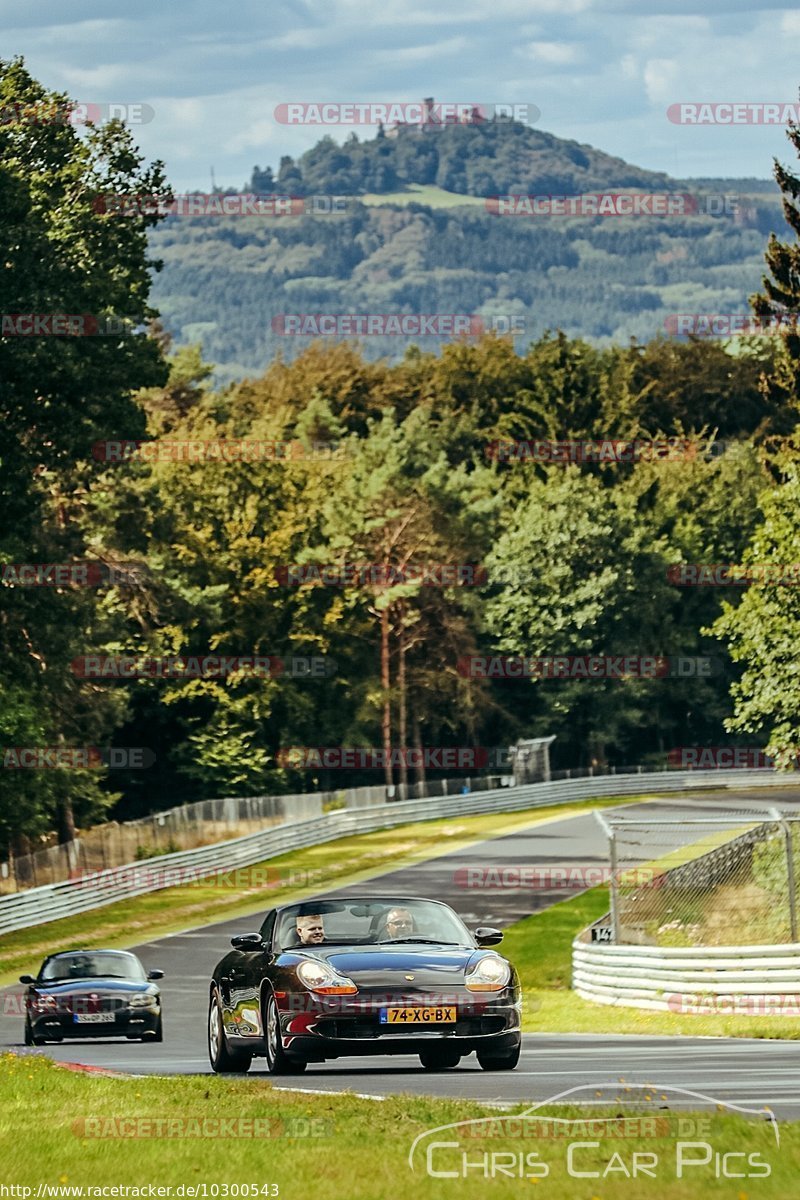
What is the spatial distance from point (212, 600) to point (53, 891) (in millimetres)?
28448

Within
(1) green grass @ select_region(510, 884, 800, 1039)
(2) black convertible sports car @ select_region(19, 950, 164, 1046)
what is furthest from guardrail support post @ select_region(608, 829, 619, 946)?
(2) black convertible sports car @ select_region(19, 950, 164, 1046)

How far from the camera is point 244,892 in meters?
54.1

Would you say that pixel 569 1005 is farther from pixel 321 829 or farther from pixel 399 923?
pixel 321 829

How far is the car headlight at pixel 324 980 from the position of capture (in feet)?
48.3

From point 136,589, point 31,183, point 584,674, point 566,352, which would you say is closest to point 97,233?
point 31,183

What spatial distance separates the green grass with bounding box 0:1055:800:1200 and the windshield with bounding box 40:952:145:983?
1137 cm

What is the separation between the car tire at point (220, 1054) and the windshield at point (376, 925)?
4.22ft

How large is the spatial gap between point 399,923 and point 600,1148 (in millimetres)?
6448

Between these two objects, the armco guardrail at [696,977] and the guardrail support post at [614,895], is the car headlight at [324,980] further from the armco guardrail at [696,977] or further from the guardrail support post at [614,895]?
the guardrail support post at [614,895]

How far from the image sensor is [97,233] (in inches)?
1854

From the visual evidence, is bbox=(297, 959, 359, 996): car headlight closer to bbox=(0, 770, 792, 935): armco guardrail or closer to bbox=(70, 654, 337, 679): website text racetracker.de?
bbox=(0, 770, 792, 935): armco guardrail

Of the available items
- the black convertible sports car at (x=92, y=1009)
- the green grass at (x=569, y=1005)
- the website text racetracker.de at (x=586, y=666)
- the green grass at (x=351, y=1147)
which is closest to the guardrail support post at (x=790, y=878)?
the green grass at (x=569, y=1005)

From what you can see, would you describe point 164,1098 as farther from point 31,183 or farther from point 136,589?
point 136,589

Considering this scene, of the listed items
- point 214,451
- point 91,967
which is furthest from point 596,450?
point 91,967
